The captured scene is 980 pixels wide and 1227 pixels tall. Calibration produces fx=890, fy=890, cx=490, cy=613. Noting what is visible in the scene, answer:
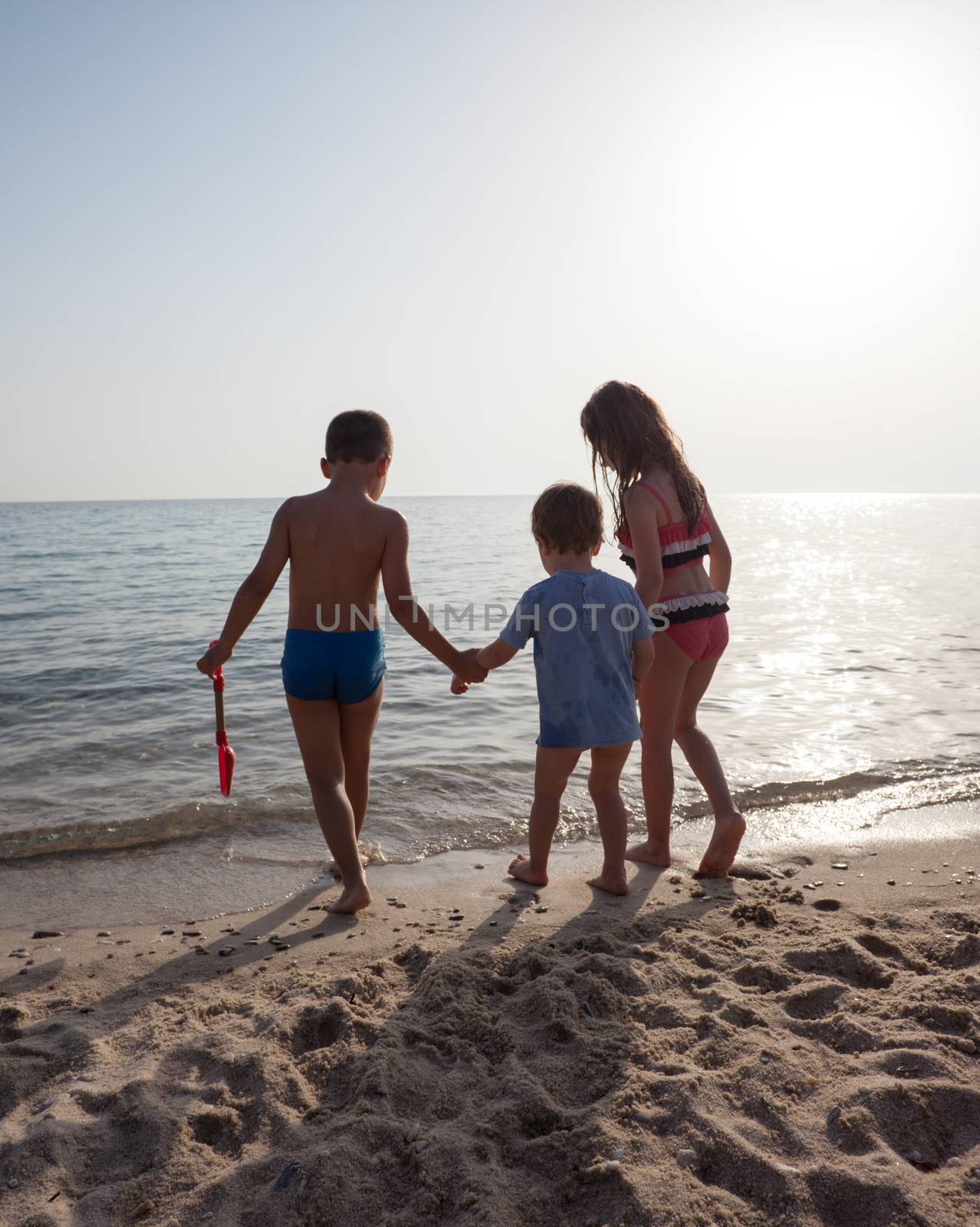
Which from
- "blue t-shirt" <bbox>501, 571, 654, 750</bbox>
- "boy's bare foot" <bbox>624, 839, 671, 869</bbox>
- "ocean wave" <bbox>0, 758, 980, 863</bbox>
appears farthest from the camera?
"ocean wave" <bbox>0, 758, 980, 863</bbox>

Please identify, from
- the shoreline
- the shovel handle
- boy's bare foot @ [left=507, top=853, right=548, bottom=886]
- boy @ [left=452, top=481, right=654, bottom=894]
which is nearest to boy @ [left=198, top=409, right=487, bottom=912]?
the shovel handle

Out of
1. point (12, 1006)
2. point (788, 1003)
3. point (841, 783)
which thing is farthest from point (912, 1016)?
point (841, 783)

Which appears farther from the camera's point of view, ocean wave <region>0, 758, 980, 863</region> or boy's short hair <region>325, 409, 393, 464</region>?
ocean wave <region>0, 758, 980, 863</region>

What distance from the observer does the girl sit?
3555 mm

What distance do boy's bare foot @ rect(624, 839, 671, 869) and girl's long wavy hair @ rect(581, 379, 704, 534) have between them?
1.41m

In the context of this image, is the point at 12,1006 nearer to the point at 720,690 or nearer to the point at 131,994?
the point at 131,994

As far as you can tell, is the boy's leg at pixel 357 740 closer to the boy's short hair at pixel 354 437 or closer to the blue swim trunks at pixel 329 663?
the blue swim trunks at pixel 329 663

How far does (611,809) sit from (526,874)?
525 millimetres

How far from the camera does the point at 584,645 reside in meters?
3.36

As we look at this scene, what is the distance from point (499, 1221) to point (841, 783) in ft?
13.1

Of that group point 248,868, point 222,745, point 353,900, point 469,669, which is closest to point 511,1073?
point 353,900

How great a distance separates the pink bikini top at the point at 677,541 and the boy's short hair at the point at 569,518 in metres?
0.26

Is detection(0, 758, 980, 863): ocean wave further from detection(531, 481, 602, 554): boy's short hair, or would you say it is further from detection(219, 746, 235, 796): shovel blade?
detection(531, 481, 602, 554): boy's short hair

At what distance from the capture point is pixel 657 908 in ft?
11.0
